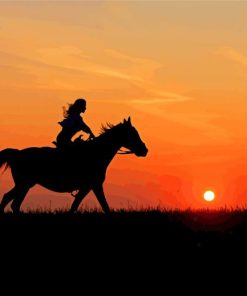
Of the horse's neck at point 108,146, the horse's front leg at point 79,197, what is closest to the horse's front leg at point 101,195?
the horse's front leg at point 79,197

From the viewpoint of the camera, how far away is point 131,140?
1703 centimetres

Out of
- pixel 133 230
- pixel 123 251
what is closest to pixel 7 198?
pixel 133 230

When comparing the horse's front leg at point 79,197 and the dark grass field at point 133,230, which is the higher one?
the horse's front leg at point 79,197

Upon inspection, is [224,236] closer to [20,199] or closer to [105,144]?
[105,144]

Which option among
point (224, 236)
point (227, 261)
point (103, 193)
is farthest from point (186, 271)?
point (103, 193)

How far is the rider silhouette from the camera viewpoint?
54.2 ft

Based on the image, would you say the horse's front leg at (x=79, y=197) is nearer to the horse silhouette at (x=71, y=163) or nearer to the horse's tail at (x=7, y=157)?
the horse silhouette at (x=71, y=163)

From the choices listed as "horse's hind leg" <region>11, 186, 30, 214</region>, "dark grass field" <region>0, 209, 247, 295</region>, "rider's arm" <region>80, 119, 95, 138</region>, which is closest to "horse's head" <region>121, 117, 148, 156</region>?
"rider's arm" <region>80, 119, 95, 138</region>

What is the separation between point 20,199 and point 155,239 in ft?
19.9

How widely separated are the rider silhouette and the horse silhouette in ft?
1.04

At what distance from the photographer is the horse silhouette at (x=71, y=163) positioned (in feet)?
55.1

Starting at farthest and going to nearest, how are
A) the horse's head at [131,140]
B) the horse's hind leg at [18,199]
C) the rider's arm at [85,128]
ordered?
the horse's hind leg at [18,199] < the horse's head at [131,140] < the rider's arm at [85,128]

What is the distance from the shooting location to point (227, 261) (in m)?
10.5

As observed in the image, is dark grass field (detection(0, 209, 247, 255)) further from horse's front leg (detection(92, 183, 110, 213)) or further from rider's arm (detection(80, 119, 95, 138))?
rider's arm (detection(80, 119, 95, 138))
